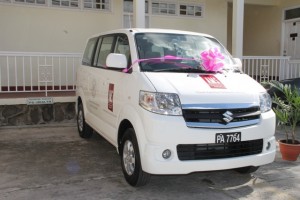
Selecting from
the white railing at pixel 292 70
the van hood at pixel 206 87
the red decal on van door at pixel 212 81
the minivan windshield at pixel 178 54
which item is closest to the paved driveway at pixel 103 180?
the van hood at pixel 206 87

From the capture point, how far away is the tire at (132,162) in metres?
4.00

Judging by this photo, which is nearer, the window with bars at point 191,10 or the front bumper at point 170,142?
the front bumper at point 170,142

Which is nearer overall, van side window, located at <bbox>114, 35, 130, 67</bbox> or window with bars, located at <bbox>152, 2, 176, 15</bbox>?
van side window, located at <bbox>114, 35, 130, 67</bbox>

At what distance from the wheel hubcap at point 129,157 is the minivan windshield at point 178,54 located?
3.07ft

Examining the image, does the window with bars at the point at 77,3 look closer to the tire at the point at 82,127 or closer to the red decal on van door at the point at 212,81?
the tire at the point at 82,127

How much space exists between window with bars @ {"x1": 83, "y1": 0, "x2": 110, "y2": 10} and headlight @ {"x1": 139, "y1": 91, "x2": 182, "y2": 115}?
7.66 m

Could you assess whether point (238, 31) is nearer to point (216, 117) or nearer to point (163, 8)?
point (163, 8)

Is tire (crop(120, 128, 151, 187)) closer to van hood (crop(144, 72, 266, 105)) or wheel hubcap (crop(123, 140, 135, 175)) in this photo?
wheel hubcap (crop(123, 140, 135, 175))

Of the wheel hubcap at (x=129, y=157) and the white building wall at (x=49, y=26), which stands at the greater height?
the white building wall at (x=49, y=26)

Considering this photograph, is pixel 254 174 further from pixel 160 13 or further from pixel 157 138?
pixel 160 13

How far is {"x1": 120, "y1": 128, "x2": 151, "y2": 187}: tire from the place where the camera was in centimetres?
400

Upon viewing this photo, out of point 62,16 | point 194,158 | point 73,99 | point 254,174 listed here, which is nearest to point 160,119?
point 194,158

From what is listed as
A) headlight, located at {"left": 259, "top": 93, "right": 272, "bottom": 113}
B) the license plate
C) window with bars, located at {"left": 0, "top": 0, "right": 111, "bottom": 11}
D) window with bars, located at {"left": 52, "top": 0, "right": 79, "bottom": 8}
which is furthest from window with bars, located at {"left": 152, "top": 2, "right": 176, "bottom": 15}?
the license plate

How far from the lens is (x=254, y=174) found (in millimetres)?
4770
